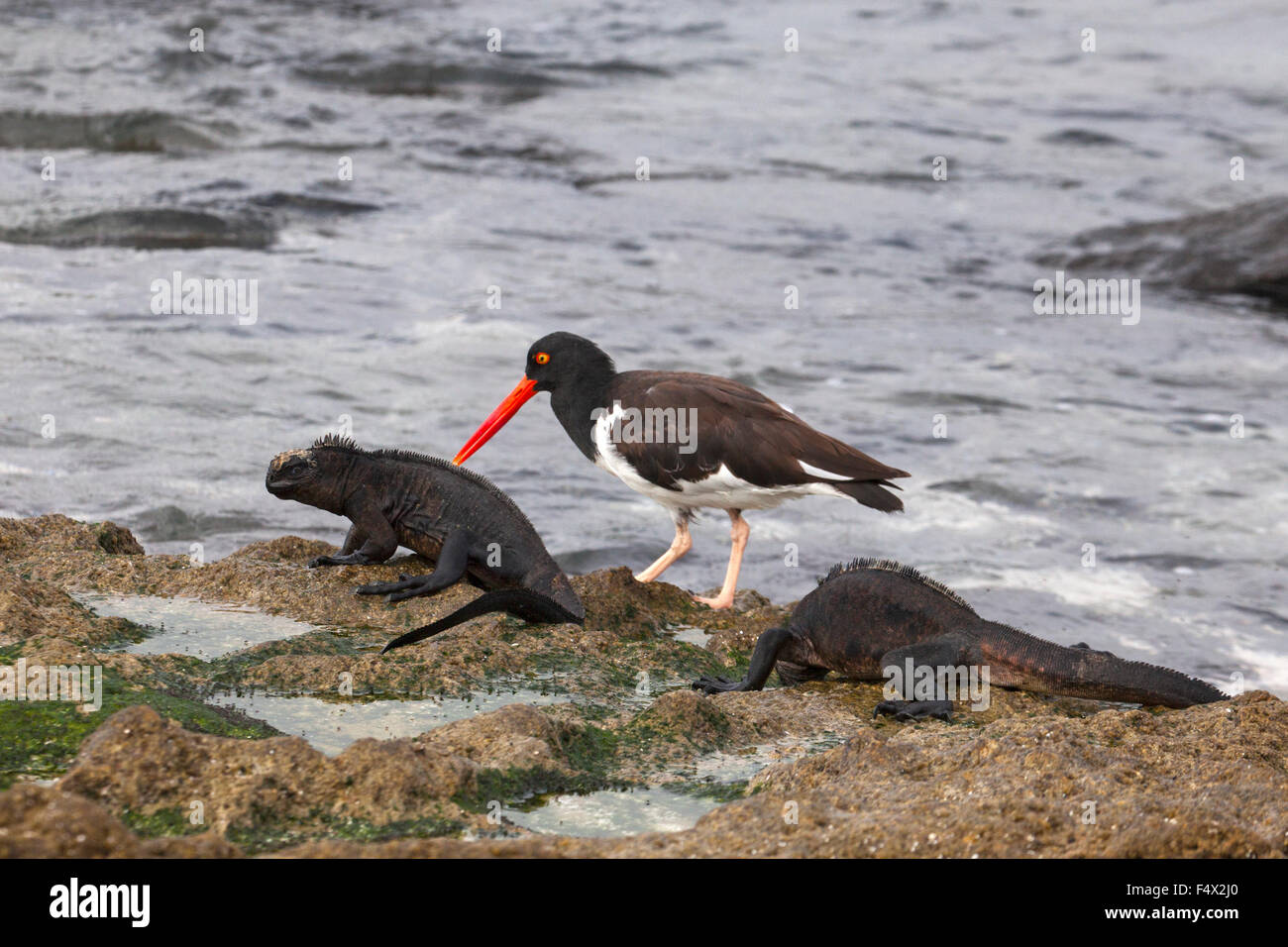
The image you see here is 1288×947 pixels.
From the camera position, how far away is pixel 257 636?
5422mm

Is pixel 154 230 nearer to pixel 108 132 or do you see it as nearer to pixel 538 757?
pixel 108 132

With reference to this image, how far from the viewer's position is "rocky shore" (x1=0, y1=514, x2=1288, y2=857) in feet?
11.1

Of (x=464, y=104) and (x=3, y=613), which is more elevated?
(x=464, y=104)

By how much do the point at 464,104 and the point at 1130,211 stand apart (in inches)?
374

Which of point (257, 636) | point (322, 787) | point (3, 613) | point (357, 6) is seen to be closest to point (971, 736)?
point (322, 787)

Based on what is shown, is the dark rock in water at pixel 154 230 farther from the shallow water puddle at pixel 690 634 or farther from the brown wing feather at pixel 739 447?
the shallow water puddle at pixel 690 634

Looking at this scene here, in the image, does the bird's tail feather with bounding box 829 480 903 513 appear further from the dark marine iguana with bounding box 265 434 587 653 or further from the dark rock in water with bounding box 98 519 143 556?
the dark rock in water with bounding box 98 519 143 556

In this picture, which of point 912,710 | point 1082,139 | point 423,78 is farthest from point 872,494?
point 423,78

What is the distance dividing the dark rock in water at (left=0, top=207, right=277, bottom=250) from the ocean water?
62mm

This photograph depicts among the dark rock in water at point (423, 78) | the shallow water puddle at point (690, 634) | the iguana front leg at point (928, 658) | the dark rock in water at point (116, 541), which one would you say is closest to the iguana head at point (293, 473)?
the dark rock in water at point (116, 541)

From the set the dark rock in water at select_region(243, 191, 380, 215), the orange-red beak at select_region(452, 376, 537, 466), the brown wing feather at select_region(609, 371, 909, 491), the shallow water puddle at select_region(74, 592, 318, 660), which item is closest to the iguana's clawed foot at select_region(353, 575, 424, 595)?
the shallow water puddle at select_region(74, 592, 318, 660)

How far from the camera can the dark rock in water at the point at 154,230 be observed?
47.1 ft

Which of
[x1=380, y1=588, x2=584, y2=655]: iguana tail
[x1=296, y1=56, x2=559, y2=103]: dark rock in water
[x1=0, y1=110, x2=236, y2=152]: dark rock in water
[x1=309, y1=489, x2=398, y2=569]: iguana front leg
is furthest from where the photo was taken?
[x1=296, y1=56, x2=559, y2=103]: dark rock in water

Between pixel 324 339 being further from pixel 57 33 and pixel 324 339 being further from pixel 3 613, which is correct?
pixel 57 33
